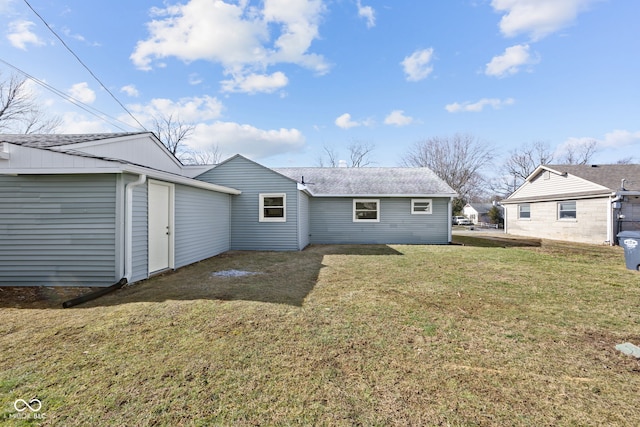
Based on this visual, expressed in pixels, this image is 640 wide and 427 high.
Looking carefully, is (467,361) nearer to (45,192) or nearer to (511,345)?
(511,345)

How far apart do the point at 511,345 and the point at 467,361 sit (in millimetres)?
A: 768

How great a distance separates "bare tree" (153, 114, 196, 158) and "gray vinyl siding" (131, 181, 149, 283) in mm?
28238

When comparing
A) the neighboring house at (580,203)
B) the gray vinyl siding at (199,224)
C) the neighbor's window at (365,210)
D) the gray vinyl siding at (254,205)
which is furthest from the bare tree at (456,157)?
the gray vinyl siding at (199,224)

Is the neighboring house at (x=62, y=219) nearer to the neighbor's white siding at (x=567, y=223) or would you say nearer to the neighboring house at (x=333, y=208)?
the neighboring house at (x=333, y=208)

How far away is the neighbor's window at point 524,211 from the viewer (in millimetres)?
17594

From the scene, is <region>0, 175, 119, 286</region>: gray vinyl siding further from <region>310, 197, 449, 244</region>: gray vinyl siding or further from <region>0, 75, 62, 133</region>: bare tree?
<region>0, 75, 62, 133</region>: bare tree

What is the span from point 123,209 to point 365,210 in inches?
393

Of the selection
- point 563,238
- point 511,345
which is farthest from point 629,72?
point 511,345

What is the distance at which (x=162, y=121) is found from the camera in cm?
2983

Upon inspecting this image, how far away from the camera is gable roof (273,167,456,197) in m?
12.8

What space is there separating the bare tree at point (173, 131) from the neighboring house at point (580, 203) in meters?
32.4

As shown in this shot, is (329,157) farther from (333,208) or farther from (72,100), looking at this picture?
(72,100)

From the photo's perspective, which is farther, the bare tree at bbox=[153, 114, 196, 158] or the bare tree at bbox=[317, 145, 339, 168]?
the bare tree at bbox=[317, 145, 339, 168]

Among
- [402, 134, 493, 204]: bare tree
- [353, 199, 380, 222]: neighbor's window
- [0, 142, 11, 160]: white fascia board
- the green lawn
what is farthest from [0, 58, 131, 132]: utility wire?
[402, 134, 493, 204]: bare tree
